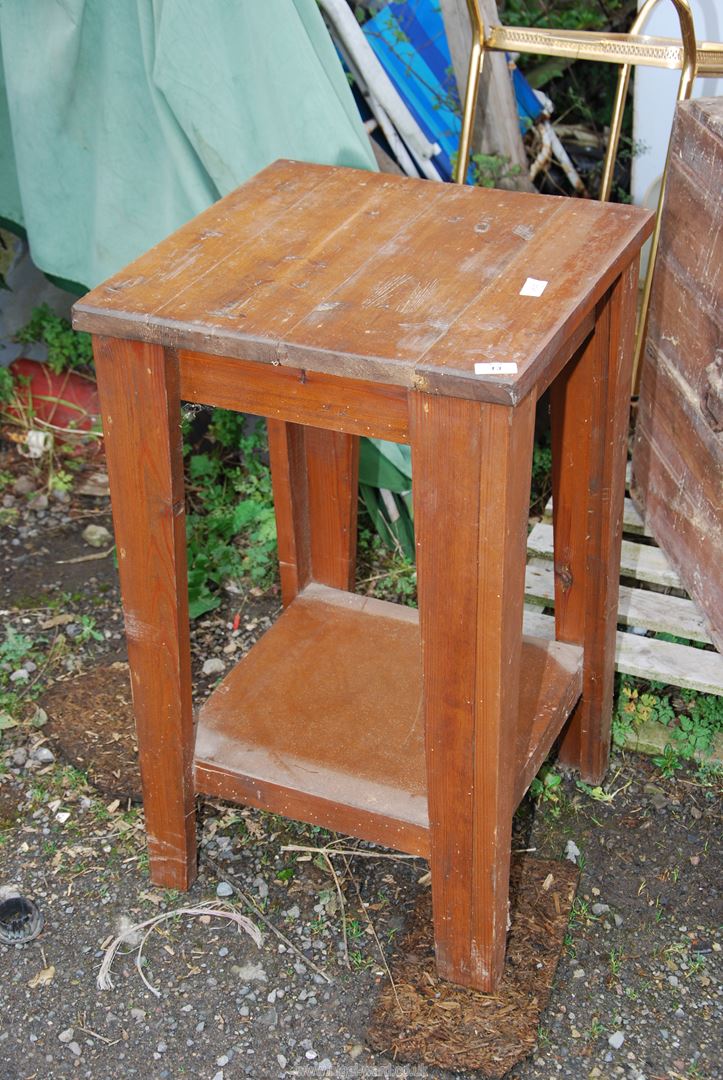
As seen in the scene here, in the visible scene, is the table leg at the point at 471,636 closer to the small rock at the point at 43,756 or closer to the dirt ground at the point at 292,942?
the dirt ground at the point at 292,942

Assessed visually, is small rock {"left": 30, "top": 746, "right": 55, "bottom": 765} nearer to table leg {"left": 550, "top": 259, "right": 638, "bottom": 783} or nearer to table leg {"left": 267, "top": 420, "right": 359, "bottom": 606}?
table leg {"left": 267, "top": 420, "right": 359, "bottom": 606}

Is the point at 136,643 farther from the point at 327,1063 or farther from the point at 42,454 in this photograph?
the point at 42,454

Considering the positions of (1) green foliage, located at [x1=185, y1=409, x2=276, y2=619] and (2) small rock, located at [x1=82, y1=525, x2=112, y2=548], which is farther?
(2) small rock, located at [x1=82, y1=525, x2=112, y2=548]

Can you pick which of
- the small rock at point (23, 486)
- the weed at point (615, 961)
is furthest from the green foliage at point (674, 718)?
the small rock at point (23, 486)

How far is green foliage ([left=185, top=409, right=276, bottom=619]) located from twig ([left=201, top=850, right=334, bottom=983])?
726mm

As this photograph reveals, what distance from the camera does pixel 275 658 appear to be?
7.38 feet

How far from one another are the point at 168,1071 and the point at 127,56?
1.99 meters

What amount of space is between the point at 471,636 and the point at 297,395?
0.39m

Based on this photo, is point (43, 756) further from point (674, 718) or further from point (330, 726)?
point (674, 718)

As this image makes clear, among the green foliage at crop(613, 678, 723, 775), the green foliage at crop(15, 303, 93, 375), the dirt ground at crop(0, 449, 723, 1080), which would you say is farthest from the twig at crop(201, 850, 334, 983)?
the green foliage at crop(15, 303, 93, 375)

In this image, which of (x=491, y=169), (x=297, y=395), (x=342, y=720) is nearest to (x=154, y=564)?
(x=297, y=395)

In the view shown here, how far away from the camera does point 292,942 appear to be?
2.12 metres

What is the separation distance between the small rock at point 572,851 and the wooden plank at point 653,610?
1.53 feet

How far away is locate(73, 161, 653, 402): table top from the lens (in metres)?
1.47
